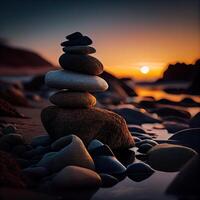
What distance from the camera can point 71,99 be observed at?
666 centimetres

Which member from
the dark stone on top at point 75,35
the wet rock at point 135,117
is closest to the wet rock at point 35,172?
the dark stone on top at point 75,35

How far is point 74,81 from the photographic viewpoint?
671cm

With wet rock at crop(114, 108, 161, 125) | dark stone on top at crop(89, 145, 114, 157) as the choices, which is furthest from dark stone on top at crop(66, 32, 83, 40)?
wet rock at crop(114, 108, 161, 125)

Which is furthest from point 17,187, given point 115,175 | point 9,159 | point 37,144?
point 37,144

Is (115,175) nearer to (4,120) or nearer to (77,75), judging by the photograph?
(77,75)

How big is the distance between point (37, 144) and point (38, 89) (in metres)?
20.7

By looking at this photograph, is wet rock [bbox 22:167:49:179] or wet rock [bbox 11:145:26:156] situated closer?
wet rock [bbox 22:167:49:179]

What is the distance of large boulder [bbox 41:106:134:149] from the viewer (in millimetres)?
6469

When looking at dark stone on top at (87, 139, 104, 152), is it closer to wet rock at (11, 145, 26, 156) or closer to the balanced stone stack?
the balanced stone stack

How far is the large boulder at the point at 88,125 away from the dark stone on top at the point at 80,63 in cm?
68

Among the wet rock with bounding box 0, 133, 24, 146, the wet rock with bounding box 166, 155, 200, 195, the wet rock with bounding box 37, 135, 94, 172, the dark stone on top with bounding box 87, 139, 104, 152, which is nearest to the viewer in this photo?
the wet rock with bounding box 166, 155, 200, 195

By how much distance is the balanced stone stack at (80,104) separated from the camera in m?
6.51

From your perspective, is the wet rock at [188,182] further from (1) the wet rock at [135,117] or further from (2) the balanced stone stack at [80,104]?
(1) the wet rock at [135,117]

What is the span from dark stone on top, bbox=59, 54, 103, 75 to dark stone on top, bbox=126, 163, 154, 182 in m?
2.16
